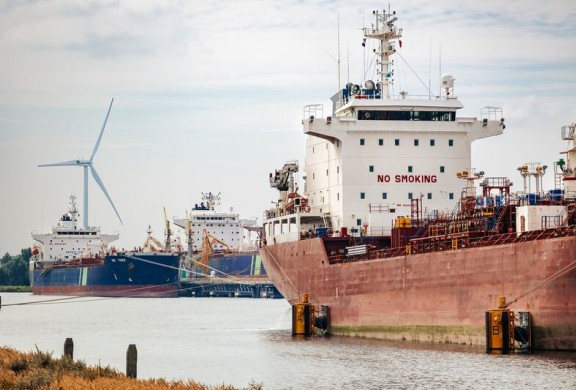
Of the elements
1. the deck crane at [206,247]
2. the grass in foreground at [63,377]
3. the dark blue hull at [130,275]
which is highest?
the deck crane at [206,247]

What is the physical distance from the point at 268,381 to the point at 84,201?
10831cm

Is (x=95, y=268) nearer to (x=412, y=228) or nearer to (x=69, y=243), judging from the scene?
(x=69, y=243)

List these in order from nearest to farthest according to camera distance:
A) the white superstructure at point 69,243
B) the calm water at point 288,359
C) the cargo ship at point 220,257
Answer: the calm water at point 288,359 → the cargo ship at point 220,257 → the white superstructure at point 69,243

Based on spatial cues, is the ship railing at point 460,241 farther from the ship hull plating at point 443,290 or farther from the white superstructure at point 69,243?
the white superstructure at point 69,243

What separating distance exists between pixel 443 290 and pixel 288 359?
5347 mm

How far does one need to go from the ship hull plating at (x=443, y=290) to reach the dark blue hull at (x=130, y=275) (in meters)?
65.4

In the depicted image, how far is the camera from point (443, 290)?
3684 centimetres


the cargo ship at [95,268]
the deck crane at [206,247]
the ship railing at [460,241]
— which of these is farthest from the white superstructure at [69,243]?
the ship railing at [460,241]

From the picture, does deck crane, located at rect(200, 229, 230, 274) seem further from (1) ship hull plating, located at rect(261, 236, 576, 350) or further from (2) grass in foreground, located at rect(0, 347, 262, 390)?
(2) grass in foreground, located at rect(0, 347, 262, 390)

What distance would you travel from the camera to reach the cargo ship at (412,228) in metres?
33.2

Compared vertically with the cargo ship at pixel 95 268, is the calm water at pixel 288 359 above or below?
below

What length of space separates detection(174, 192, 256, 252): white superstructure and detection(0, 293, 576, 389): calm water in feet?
233

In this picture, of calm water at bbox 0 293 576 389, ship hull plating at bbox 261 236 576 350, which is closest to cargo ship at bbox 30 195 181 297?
calm water at bbox 0 293 576 389

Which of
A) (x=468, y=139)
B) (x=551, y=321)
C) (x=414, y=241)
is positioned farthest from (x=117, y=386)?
(x=468, y=139)
